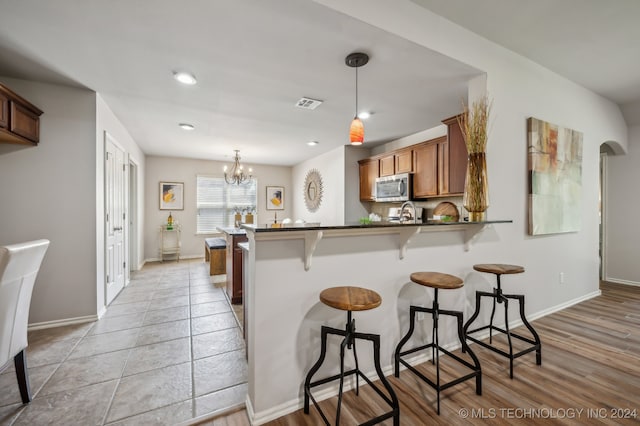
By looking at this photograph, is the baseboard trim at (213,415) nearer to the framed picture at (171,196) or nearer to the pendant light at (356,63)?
the pendant light at (356,63)

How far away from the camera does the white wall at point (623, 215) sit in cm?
408

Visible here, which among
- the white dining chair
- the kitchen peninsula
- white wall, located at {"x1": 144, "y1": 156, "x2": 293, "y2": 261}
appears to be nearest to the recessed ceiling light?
the white dining chair

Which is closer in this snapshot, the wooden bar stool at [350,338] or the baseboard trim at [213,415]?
Answer: the wooden bar stool at [350,338]

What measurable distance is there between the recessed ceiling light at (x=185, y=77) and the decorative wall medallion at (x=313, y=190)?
3808 millimetres

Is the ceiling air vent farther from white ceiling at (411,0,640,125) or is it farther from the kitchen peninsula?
the kitchen peninsula

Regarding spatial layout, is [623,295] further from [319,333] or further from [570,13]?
[319,333]

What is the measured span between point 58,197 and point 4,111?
0.88 metres

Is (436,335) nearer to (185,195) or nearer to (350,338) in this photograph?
(350,338)

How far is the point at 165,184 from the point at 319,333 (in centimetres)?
605

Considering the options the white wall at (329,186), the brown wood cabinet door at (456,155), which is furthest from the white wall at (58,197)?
the brown wood cabinet door at (456,155)

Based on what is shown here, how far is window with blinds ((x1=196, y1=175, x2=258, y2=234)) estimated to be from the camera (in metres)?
6.68

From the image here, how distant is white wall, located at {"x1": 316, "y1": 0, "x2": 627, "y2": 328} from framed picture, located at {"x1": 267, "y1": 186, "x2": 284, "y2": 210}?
5.77 m

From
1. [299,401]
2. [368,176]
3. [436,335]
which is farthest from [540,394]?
[368,176]

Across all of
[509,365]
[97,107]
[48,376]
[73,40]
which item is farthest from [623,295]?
[97,107]
